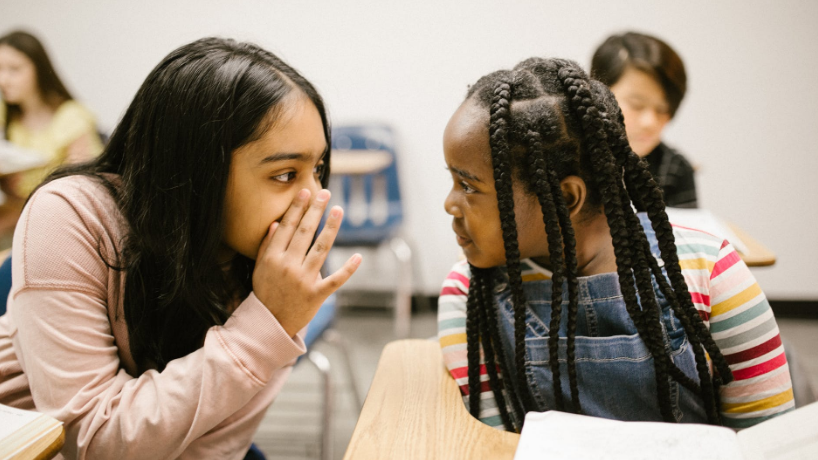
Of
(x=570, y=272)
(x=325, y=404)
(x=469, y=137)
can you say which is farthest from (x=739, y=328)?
(x=325, y=404)

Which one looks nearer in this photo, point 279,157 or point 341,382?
point 279,157

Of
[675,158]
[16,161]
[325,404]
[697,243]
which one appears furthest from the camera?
[16,161]

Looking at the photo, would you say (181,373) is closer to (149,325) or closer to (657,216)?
(149,325)

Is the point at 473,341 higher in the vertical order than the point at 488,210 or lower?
lower

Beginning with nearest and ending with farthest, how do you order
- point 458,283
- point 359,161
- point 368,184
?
1. point 458,283
2. point 359,161
3. point 368,184

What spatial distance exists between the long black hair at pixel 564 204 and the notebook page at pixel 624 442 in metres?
0.17

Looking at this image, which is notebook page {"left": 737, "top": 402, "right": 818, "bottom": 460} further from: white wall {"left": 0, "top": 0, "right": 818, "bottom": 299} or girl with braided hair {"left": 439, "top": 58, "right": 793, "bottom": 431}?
white wall {"left": 0, "top": 0, "right": 818, "bottom": 299}

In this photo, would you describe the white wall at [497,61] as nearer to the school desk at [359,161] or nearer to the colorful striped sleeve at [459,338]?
the school desk at [359,161]

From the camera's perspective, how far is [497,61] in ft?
9.14

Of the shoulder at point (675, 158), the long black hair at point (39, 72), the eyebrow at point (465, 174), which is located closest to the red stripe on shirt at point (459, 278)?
the eyebrow at point (465, 174)

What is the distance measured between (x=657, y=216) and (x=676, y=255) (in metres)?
0.06

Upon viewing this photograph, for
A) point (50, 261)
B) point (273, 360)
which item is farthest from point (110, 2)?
point (273, 360)

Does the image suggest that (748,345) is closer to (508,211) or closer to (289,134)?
(508,211)

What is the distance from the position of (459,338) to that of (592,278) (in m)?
0.22
